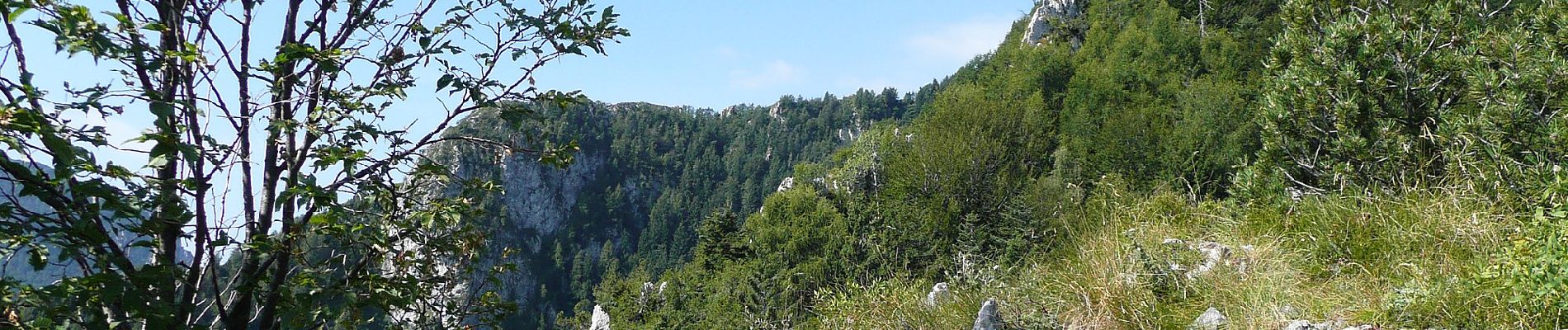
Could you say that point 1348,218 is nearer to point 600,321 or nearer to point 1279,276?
point 1279,276

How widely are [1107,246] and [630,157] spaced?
14316cm

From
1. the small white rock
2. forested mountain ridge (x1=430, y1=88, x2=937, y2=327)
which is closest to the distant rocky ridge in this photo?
the small white rock

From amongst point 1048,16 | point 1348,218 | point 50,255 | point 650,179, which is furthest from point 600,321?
point 650,179

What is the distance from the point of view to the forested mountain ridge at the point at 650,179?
116m

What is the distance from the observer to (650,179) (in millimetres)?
144500

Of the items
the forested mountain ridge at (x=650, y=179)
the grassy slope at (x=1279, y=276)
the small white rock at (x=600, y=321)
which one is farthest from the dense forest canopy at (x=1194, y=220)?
the forested mountain ridge at (x=650, y=179)

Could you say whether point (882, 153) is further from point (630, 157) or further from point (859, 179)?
point (630, 157)

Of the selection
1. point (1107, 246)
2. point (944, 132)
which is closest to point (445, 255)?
point (1107, 246)

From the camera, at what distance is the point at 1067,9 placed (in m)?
52.5

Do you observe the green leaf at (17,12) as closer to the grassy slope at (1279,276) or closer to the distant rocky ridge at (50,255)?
the distant rocky ridge at (50,255)

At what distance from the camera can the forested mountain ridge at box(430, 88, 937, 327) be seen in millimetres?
116062

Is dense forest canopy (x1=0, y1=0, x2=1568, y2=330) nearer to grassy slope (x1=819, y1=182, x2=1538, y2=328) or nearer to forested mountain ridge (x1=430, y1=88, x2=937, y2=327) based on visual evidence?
grassy slope (x1=819, y1=182, x2=1538, y2=328)

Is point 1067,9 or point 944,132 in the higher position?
point 1067,9

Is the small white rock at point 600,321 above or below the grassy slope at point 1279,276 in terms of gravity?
below
